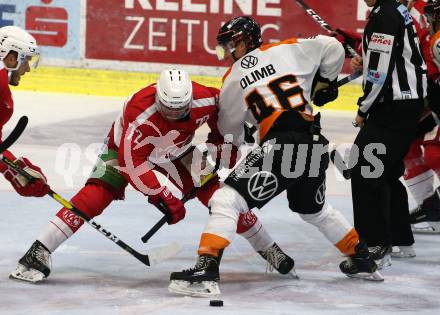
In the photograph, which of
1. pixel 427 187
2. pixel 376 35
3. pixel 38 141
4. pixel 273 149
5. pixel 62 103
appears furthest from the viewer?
pixel 62 103

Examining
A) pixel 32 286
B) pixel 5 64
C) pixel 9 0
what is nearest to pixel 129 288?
pixel 32 286

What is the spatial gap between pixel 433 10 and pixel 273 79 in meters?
1.22

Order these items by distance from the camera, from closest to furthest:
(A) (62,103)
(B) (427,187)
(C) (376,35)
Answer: (C) (376,35)
(B) (427,187)
(A) (62,103)

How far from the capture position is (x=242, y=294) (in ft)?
15.2

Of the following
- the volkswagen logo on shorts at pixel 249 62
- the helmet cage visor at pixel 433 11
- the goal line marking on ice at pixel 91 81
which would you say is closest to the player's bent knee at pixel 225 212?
the volkswagen logo on shorts at pixel 249 62

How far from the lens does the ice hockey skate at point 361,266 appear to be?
16.1 ft

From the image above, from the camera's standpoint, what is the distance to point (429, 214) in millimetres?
6047

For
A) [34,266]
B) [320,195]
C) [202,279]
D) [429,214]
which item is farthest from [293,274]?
[429,214]

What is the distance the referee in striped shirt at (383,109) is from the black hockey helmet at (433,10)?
437 mm

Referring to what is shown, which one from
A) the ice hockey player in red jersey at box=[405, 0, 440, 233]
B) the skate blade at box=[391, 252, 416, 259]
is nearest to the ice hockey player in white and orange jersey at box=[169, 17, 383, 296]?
the skate blade at box=[391, 252, 416, 259]

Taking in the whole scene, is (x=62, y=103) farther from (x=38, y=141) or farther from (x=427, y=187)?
(x=427, y=187)

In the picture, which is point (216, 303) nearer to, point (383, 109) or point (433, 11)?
point (383, 109)

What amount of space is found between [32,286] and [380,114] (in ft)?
5.60

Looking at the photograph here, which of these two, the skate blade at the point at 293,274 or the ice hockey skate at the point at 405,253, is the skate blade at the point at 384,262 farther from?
the skate blade at the point at 293,274
